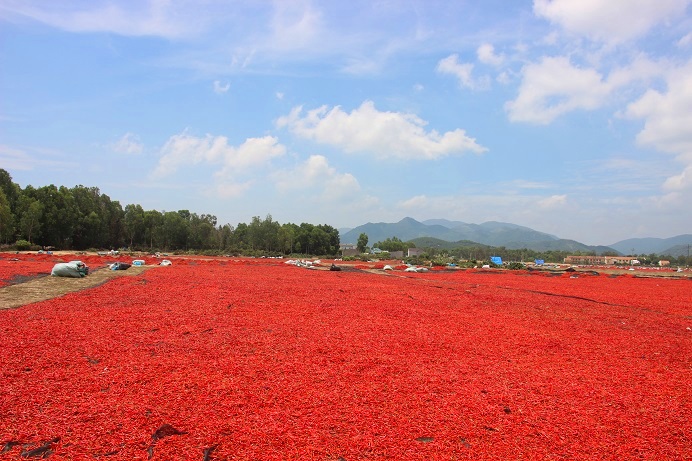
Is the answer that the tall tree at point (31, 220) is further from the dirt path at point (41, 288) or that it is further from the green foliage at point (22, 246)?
the dirt path at point (41, 288)

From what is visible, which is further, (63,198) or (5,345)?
(63,198)

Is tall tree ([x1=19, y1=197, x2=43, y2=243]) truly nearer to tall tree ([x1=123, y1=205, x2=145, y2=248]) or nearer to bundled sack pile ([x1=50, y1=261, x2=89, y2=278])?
tall tree ([x1=123, y1=205, x2=145, y2=248])

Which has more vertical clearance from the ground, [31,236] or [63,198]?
[63,198]

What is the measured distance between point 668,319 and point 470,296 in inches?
291

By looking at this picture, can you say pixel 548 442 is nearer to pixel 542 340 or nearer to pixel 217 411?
pixel 217 411

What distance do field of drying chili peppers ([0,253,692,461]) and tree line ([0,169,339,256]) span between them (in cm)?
5887

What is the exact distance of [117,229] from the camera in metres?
83.1

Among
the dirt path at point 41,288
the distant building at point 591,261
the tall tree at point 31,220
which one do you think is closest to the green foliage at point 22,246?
the tall tree at point 31,220

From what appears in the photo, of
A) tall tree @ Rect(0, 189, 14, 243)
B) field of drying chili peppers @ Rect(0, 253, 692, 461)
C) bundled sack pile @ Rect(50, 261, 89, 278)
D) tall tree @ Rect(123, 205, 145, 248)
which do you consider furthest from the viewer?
tall tree @ Rect(123, 205, 145, 248)

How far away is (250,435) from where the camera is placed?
4.34m

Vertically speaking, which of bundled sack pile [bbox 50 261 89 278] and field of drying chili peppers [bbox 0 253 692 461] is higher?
bundled sack pile [bbox 50 261 89 278]

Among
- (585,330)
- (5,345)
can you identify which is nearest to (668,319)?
(585,330)

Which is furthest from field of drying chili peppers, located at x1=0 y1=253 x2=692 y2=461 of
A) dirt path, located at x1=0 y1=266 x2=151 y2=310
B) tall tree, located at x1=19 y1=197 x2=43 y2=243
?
tall tree, located at x1=19 y1=197 x2=43 y2=243

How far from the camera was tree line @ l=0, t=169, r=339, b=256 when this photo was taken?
62.4m
